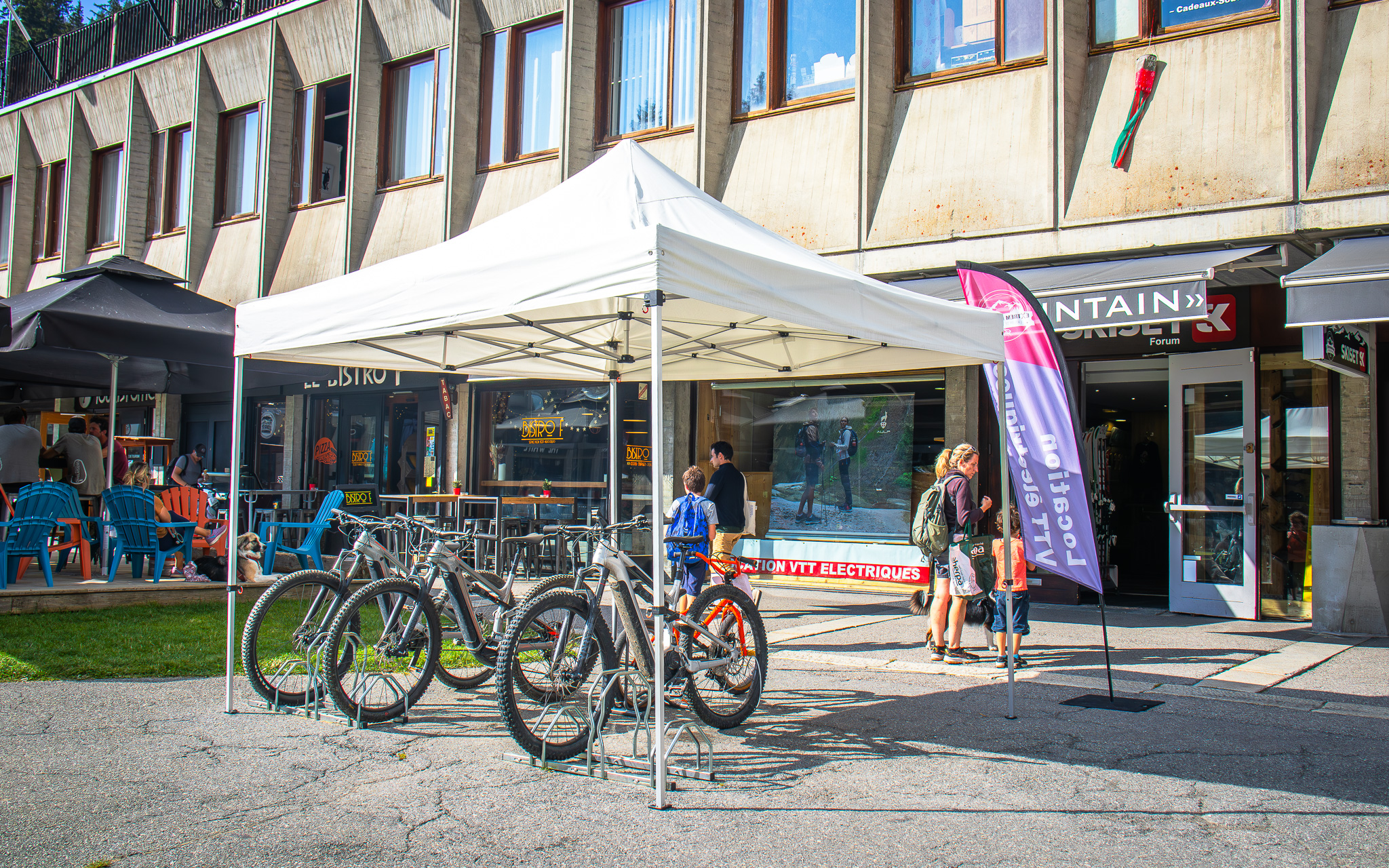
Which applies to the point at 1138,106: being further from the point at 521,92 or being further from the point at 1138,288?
the point at 521,92

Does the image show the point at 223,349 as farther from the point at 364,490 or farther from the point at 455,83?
the point at 455,83

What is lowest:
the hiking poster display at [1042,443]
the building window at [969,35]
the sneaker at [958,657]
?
the sneaker at [958,657]

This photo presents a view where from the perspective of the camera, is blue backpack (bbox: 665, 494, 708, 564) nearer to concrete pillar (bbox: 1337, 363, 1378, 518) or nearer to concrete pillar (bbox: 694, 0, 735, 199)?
concrete pillar (bbox: 1337, 363, 1378, 518)

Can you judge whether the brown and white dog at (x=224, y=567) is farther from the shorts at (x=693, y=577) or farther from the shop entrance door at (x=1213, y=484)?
the shop entrance door at (x=1213, y=484)

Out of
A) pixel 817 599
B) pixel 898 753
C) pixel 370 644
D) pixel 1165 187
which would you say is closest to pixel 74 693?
pixel 370 644

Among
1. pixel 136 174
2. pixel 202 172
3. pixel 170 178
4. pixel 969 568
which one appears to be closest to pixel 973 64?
pixel 969 568

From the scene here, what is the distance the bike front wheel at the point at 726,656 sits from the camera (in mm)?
5492

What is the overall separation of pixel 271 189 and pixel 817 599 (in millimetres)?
12567

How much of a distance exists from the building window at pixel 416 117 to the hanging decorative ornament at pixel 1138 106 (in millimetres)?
10038

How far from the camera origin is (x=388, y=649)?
18.4 ft

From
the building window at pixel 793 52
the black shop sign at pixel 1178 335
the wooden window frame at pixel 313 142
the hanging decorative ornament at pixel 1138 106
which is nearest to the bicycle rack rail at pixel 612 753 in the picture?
the black shop sign at pixel 1178 335

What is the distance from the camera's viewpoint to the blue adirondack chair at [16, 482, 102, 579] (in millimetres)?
9656

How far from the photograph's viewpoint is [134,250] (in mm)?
21000

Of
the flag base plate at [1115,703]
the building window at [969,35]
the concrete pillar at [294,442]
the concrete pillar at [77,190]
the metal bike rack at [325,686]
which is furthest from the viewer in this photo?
the concrete pillar at [77,190]
